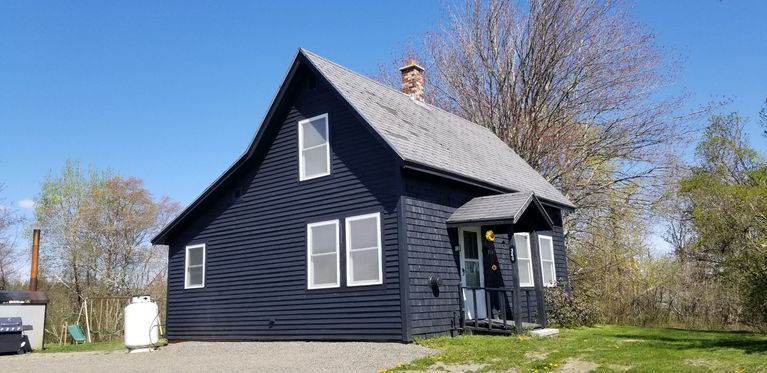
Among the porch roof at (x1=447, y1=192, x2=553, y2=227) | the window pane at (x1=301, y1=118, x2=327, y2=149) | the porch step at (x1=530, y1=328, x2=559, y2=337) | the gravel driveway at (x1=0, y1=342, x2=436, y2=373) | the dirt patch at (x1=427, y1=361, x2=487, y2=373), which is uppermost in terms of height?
the window pane at (x1=301, y1=118, x2=327, y2=149)

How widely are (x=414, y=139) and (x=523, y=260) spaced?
4.69 meters

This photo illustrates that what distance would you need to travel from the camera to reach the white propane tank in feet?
43.4

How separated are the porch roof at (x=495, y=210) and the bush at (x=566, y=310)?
2.73 m

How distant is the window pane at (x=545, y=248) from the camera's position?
659 inches

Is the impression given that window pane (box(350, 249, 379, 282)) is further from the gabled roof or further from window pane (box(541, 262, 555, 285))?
window pane (box(541, 262, 555, 285))

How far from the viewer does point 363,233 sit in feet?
40.4

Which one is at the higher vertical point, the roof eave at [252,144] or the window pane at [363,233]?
the roof eave at [252,144]

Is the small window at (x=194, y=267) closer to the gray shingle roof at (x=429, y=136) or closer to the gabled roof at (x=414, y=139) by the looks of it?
the gabled roof at (x=414, y=139)

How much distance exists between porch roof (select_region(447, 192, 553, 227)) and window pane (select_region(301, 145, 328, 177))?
2.96m

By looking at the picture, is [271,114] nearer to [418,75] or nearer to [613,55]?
[418,75]

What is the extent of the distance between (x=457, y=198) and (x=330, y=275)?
3.26 meters

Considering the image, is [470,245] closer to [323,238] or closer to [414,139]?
[414,139]

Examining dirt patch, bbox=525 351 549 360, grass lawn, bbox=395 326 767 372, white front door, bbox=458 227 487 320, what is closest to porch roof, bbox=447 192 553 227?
white front door, bbox=458 227 487 320

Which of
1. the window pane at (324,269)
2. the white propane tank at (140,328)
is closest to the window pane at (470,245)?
the window pane at (324,269)
